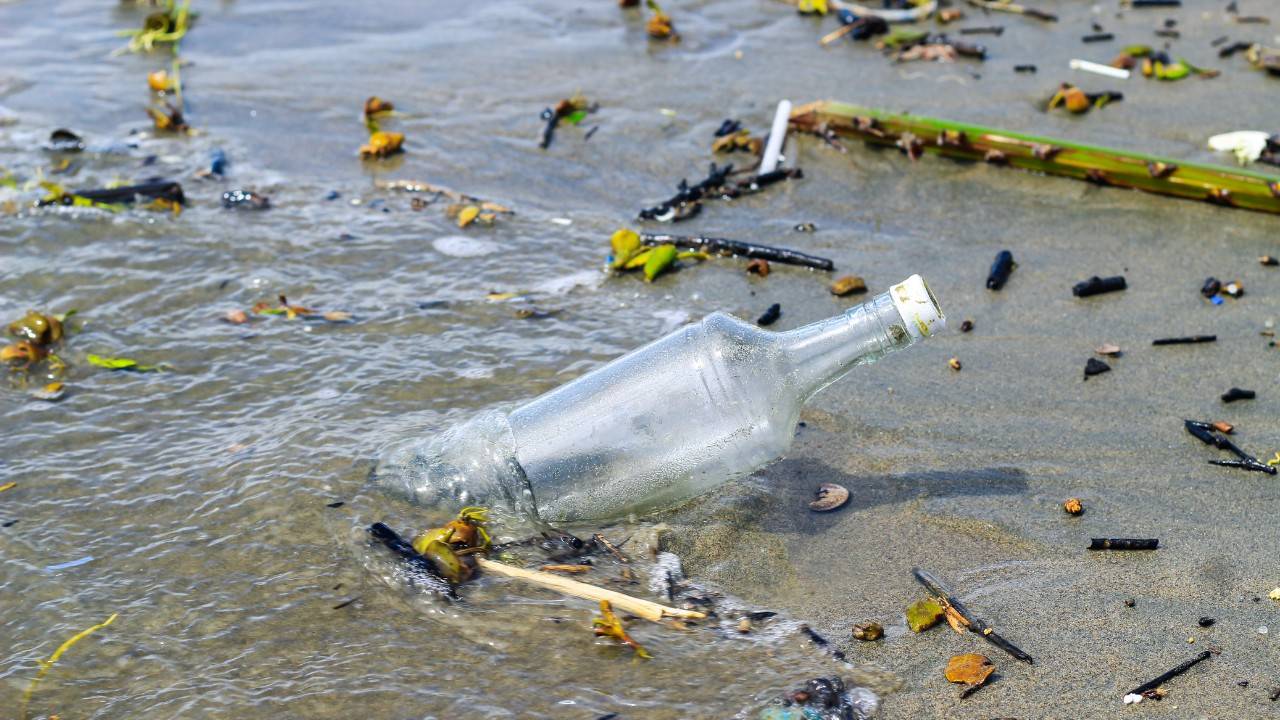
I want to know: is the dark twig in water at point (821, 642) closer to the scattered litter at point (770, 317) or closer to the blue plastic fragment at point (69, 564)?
the scattered litter at point (770, 317)

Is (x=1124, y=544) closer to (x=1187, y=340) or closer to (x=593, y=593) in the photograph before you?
(x=1187, y=340)

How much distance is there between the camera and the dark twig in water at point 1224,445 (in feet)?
10.7

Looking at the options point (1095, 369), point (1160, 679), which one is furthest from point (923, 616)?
point (1095, 369)

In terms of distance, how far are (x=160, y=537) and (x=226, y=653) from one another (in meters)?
0.58

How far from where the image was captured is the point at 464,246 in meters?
5.00

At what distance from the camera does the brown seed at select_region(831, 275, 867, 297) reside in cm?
444

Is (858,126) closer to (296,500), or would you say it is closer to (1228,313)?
(1228,313)

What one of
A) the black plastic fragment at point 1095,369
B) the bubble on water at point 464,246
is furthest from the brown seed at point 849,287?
the bubble on water at point 464,246

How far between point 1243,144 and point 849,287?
2.17 m

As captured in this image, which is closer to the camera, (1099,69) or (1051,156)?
(1051,156)

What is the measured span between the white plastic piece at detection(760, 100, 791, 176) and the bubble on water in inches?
53.0

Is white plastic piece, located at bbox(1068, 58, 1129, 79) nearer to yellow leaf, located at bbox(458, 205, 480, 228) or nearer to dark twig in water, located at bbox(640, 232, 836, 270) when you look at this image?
dark twig in water, located at bbox(640, 232, 836, 270)

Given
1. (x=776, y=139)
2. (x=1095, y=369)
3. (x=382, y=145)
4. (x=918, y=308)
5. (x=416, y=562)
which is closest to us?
(x=918, y=308)

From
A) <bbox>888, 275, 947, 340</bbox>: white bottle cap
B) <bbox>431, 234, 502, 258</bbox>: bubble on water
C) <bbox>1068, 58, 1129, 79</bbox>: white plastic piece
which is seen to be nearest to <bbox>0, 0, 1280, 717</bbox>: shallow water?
<bbox>431, 234, 502, 258</bbox>: bubble on water
